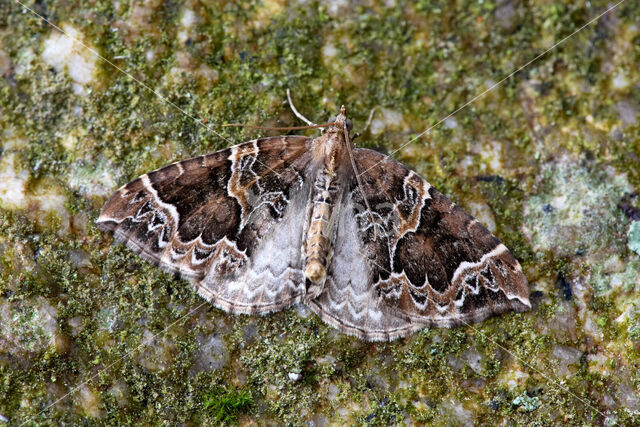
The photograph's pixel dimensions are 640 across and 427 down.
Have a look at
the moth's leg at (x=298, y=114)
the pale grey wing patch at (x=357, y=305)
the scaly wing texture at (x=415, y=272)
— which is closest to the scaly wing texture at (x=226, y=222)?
the pale grey wing patch at (x=357, y=305)

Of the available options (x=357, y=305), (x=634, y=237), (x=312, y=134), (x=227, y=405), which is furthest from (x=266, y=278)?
(x=634, y=237)

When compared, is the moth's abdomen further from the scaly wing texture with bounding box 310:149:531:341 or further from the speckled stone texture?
the speckled stone texture

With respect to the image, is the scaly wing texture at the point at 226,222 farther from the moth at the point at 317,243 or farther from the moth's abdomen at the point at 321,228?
the moth's abdomen at the point at 321,228

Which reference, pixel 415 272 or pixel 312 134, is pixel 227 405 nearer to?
pixel 415 272

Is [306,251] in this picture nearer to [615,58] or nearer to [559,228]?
[559,228]

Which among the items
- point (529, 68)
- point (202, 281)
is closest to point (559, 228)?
point (529, 68)

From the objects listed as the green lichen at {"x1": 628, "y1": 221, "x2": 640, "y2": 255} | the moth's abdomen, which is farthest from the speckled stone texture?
the moth's abdomen
